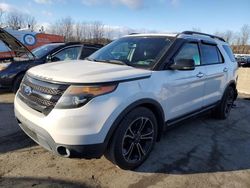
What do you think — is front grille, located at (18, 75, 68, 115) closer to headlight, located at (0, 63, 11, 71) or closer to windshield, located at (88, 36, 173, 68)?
windshield, located at (88, 36, 173, 68)

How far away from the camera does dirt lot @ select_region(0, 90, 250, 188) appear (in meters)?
3.46

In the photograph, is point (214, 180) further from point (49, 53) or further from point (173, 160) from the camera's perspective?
point (49, 53)

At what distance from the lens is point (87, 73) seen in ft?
11.0

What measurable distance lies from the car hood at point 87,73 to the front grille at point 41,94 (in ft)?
0.25

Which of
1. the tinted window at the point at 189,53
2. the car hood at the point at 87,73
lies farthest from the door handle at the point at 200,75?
the car hood at the point at 87,73

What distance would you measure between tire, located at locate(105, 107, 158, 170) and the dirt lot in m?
0.17

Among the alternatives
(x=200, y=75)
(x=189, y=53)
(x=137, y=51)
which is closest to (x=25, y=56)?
(x=137, y=51)

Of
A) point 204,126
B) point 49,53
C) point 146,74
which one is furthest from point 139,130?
point 49,53

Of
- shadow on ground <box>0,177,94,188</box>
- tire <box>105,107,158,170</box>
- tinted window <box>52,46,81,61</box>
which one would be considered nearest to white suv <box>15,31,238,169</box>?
tire <box>105,107,158,170</box>

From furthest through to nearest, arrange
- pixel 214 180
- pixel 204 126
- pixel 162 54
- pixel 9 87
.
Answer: pixel 9 87
pixel 204 126
pixel 162 54
pixel 214 180

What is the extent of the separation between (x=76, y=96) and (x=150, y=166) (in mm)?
1573

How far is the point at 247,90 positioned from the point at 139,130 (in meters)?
9.59

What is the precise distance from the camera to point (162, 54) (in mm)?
4117

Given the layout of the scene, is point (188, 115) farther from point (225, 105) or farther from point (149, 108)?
point (225, 105)
